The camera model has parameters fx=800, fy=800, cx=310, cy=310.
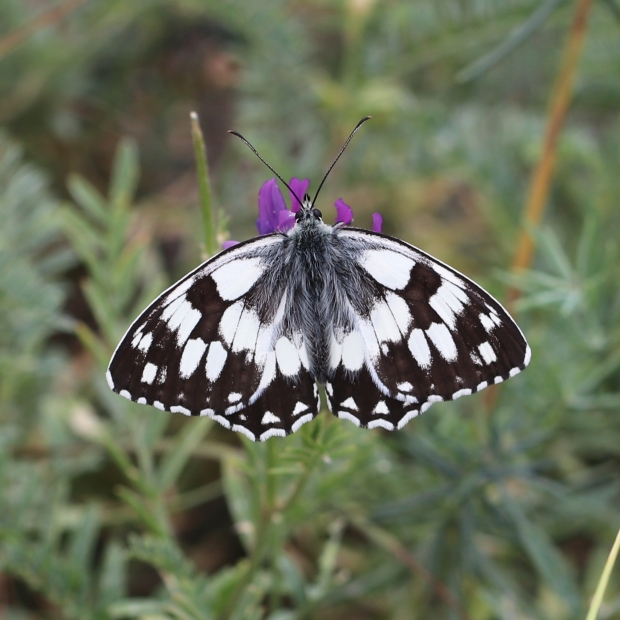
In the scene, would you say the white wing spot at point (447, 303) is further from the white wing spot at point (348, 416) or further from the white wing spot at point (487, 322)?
the white wing spot at point (348, 416)

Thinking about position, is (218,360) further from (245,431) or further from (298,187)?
(298,187)

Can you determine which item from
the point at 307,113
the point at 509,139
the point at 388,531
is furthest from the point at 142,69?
the point at 388,531

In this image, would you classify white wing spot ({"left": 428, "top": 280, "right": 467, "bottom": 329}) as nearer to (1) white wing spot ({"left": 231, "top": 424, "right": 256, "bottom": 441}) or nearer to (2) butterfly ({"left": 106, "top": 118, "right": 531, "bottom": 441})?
(2) butterfly ({"left": 106, "top": 118, "right": 531, "bottom": 441})

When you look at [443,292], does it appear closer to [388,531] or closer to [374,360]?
[374,360]

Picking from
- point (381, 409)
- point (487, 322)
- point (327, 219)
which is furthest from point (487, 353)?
point (327, 219)

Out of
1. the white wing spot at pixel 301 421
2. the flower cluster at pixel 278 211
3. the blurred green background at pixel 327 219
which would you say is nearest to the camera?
the white wing spot at pixel 301 421

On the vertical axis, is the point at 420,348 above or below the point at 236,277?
below

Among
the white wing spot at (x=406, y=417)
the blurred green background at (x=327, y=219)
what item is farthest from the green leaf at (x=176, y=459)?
the white wing spot at (x=406, y=417)
